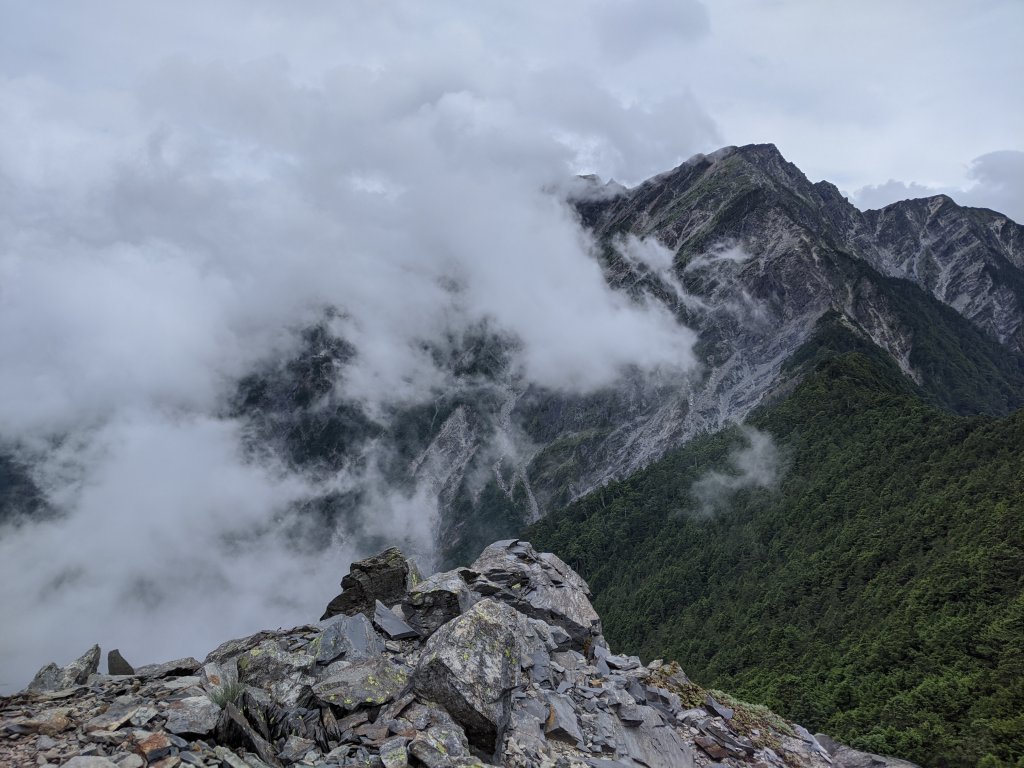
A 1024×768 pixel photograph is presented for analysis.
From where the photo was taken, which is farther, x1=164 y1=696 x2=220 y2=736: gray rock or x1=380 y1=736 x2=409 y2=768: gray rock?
x1=164 y1=696 x2=220 y2=736: gray rock

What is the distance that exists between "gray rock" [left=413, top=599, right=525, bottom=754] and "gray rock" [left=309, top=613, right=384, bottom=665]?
341cm

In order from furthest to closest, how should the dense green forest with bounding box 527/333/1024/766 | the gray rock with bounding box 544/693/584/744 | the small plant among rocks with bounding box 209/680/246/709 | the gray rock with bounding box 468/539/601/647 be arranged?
the dense green forest with bounding box 527/333/1024/766 → the gray rock with bounding box 468/539/601/647 → the gray rock with bounding box 544/693/584/744 → the small plant among rocks with bounding box 209/680/246/709

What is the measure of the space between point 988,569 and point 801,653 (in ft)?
107

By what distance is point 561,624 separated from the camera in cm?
3073

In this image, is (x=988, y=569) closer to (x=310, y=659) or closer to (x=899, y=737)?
(x=899, y=737)

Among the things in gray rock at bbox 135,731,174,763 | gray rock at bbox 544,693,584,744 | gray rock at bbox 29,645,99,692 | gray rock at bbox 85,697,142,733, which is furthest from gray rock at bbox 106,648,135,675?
gray rock at bbox 544,693,584,744

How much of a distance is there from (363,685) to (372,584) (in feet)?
43.8

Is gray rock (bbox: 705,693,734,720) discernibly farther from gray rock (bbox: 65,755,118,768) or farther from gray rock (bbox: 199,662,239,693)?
gray rock (bbox: 65,755,118,768)

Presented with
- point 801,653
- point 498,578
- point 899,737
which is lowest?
point 899,737

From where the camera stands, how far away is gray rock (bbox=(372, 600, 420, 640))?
1038 inches

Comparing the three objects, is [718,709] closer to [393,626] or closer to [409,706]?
[409,706]

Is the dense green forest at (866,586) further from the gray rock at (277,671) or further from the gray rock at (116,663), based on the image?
the gray rock at (116,663)

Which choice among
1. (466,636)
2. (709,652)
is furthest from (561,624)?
(709,652)

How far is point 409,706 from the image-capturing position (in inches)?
762
